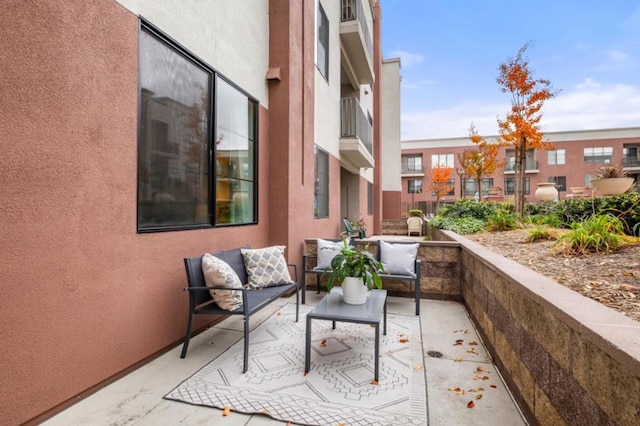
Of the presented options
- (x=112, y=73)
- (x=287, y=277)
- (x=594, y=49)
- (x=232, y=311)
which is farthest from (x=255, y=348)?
(x=594, y=49)

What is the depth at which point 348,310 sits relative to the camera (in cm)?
304

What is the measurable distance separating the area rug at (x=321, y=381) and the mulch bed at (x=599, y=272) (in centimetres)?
145

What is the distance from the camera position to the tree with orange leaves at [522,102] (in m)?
9.05

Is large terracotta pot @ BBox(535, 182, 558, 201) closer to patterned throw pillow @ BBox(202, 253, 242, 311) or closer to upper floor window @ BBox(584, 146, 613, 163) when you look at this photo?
patterned throw pillow @ BBox(202, 253, 242, 311)

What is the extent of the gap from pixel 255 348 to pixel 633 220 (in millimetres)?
5771

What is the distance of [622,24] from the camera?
952cm

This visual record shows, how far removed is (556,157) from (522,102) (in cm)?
2684

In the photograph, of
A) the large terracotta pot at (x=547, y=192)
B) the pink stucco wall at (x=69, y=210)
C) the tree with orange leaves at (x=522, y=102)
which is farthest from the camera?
the large terracotta pot at (x=547, y=192)

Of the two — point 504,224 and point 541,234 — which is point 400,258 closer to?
point 541,234

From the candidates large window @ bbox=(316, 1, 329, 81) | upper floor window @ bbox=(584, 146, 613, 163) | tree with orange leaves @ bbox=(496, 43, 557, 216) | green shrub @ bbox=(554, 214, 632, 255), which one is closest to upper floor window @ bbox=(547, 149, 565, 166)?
upper floor window @ bbox=(584, 146, 613, 163)

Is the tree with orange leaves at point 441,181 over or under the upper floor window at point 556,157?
under

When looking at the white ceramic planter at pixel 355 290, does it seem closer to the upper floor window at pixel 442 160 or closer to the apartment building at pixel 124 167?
the apartment building at pixel 124 167

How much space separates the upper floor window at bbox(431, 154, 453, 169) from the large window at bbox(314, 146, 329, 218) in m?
27.6

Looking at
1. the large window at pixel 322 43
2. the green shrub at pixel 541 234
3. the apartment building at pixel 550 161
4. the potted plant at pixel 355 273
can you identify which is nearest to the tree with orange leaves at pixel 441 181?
the apartment building at pixel 550 161
